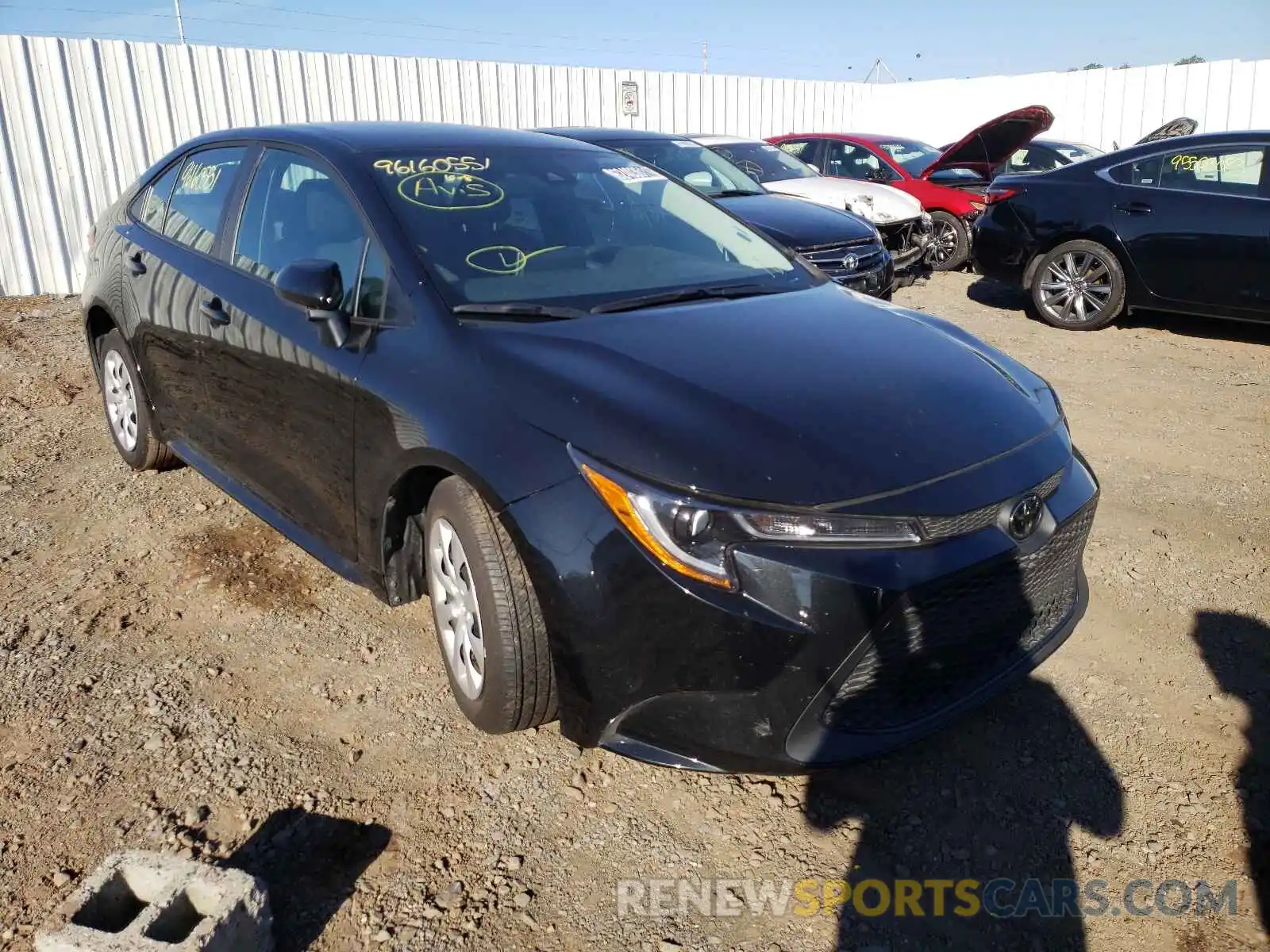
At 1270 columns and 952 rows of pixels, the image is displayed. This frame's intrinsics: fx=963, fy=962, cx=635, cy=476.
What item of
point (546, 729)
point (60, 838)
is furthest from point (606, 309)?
point (60, 838)

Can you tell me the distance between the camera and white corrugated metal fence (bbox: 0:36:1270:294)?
350 inches

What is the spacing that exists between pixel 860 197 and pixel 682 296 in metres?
6.97

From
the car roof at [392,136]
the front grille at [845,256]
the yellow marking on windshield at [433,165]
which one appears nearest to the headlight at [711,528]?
the yellow marking on windshield at [433,165]

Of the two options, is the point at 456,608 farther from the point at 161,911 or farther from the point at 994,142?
the point at 994,142

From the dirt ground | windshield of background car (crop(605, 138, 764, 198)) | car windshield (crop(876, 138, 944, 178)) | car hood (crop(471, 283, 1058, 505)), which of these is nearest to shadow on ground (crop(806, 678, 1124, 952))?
the dirt ground

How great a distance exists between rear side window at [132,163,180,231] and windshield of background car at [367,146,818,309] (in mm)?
1552

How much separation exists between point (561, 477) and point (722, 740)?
68 cm

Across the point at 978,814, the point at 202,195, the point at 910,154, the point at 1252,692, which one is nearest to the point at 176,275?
the point at 202,195

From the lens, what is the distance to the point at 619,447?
217 centimetres

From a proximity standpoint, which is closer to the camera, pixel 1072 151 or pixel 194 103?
pixel 194 103

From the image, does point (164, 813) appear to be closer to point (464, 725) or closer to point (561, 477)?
point (464, 725)

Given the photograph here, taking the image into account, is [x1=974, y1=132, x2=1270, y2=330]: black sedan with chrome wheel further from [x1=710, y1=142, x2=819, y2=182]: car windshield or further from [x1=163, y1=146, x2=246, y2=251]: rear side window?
[x1=163, y1=146, x2=246, y2=251]: rear side window

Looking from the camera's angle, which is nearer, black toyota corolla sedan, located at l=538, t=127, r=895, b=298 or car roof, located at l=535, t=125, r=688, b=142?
black toyota corolla sedan, located at l=538, t=127, r=895, b=298

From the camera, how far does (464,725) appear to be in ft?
9.25
